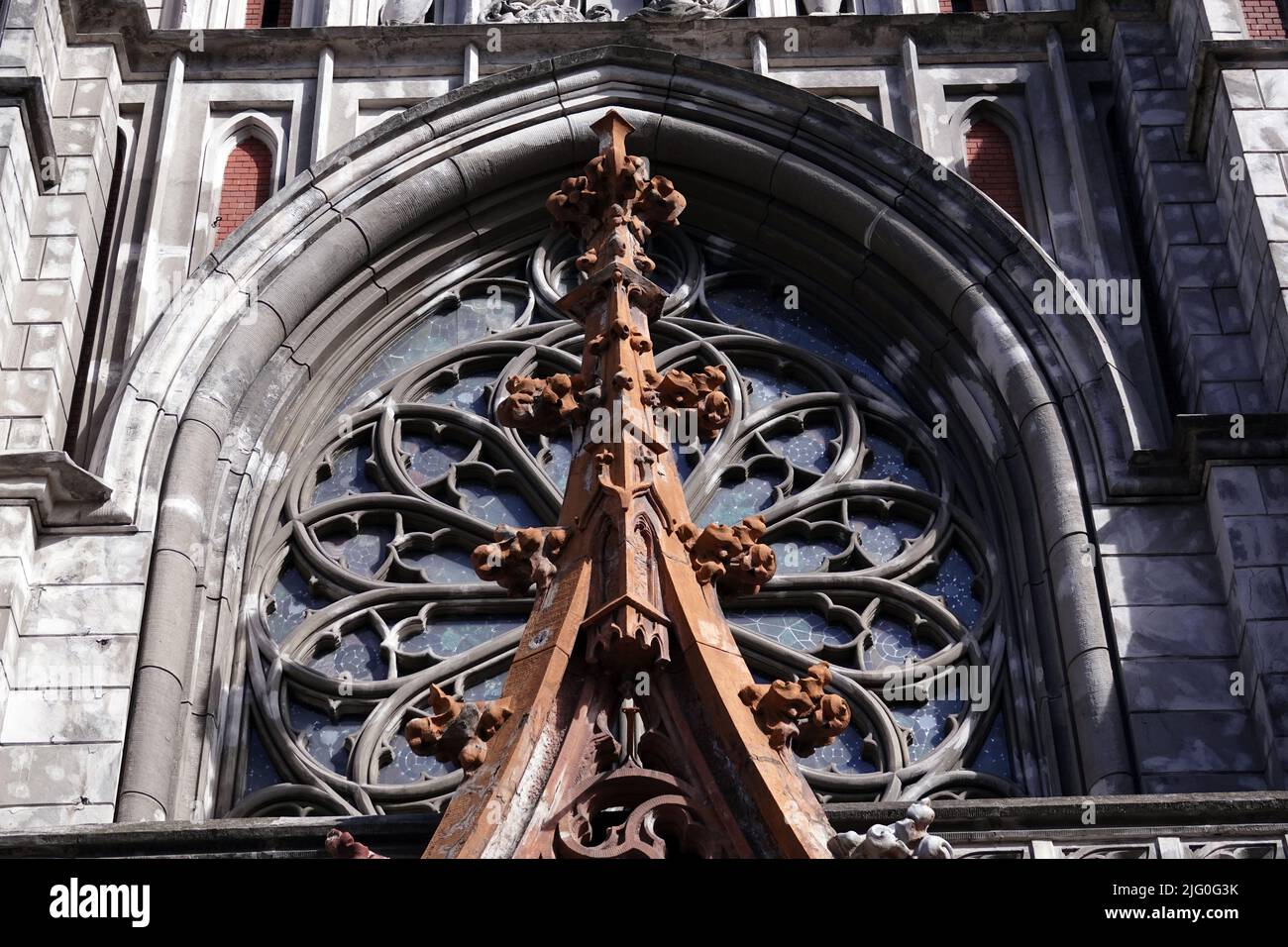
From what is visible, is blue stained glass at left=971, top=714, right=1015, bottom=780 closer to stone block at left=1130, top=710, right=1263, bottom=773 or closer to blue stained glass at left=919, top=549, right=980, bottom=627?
blue stained glass at left=919, top=549, right=980, bottom=627

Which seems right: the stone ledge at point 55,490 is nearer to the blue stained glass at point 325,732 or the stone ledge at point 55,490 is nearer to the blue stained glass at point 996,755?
the blue stained glass at point 325,732

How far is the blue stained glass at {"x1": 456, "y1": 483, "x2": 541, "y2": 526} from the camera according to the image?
15562 mm

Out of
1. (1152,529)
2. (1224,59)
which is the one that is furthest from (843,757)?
(1224,59)

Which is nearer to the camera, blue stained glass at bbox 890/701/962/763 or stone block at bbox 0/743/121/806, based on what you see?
stone block at bbox 0/743/121/806

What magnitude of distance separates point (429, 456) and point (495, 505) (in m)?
0.62

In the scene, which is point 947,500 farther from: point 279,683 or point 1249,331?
point 279,683

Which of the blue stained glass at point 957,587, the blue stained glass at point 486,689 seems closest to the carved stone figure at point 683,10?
the blue stained glass at point 957,587

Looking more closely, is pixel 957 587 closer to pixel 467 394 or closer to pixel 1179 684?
pixel 1179 684

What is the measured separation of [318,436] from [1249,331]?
5.73m

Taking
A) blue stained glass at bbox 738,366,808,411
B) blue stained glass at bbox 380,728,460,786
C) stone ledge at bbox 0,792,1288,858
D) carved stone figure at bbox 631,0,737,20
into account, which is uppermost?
carved stone figure at bbox 631,0,737,20

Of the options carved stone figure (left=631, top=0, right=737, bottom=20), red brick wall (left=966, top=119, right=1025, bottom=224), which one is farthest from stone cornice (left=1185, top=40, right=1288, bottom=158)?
carved stone figure (left=631, top=0, right=737, bottom=20)

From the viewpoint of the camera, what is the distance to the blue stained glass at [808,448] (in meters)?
15.9

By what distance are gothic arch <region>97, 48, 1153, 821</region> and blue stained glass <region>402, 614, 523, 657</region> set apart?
112 cm

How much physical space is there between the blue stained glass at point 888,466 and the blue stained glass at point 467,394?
8.02 feet
